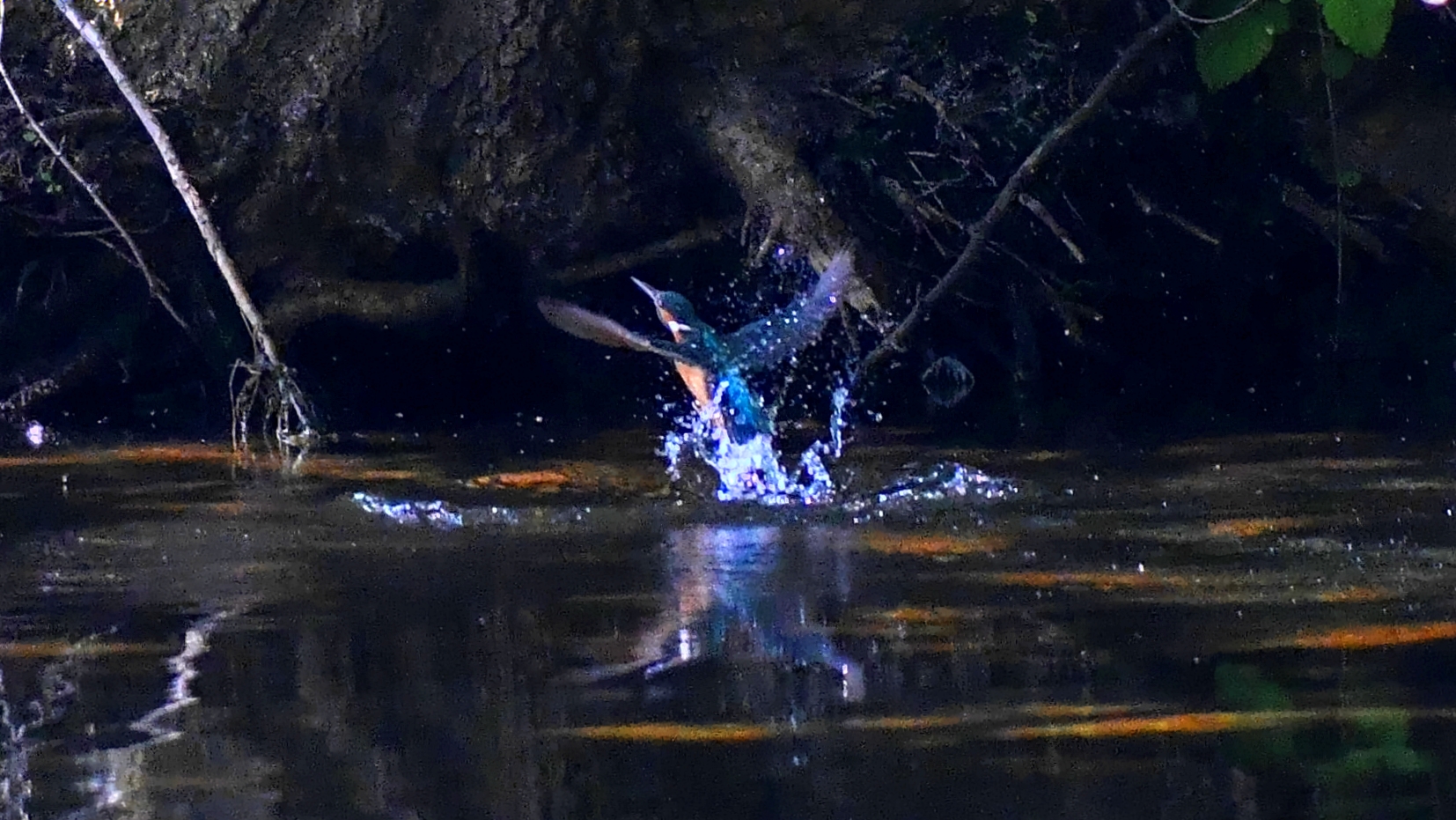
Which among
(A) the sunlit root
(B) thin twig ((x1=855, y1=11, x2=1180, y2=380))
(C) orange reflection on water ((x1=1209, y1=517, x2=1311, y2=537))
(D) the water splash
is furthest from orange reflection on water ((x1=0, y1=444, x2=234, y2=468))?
(C) orange reflection on water ((x1=1209, y1=517, x2=1311, y2=537))

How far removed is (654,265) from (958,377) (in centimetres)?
138

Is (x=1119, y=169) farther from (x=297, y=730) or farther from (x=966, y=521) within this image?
(x=297, y=730)

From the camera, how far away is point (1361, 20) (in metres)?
5.95

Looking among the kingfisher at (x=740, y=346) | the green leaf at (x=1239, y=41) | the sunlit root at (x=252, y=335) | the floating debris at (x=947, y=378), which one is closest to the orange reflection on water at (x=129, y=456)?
the sunlit root at (x=252, y=335)

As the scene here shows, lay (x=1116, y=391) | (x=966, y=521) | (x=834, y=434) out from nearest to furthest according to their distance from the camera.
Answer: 1. (x=966, y=521)
2. (x=834, y=434)
3. (x=1116, y=391)

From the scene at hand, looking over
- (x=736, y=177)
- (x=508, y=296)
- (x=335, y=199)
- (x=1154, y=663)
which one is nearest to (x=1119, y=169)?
(x=736, y=177)

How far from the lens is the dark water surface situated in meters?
2.92

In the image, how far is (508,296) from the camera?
833 cm

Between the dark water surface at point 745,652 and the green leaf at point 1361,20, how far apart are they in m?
1.28

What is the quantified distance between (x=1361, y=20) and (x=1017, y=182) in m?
1.37

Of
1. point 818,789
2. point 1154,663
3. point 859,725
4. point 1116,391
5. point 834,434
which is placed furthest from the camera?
point 1116,391

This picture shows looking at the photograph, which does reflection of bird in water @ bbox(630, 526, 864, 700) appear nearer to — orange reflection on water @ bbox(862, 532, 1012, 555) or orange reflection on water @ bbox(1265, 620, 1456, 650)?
orange reflection on water @ bbox(862, 532, 1012, 555)

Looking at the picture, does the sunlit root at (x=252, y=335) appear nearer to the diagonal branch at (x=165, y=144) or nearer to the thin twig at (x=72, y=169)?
the diagonal branch at (x=165, y=144)

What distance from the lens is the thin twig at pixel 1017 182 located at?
22.1ft
